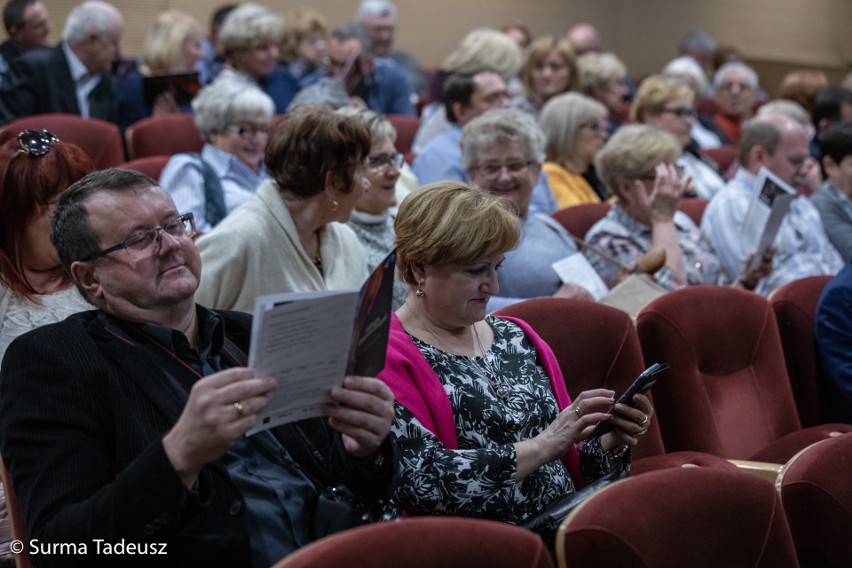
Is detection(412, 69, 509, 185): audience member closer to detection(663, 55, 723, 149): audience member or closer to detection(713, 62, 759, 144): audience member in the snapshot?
detection(663, 55, 723, 149): audience member

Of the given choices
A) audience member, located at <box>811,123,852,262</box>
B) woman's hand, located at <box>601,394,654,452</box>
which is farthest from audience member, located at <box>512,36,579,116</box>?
woman's hand, located at <box>601,394,654,452</box>

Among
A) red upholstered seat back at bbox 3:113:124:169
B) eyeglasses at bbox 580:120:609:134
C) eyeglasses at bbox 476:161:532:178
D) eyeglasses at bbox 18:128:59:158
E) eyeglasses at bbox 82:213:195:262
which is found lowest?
red upholstered seat back at bbox 3:113:124:169

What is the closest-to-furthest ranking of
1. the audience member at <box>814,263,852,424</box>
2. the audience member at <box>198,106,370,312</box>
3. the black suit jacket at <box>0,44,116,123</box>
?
the audience member at <box>198,106,370,312</box>
the audience member at <box>814,263,852,424</box>
the black suit jacket at <box>0,44,116,123</box>

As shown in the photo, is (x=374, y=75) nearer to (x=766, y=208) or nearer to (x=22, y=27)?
(x=22, y=27)

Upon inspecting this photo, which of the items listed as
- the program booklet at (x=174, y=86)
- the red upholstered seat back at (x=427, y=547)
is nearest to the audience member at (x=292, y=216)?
the red upholstered seat back at (x=427, y=547)

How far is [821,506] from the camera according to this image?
6.30 ft

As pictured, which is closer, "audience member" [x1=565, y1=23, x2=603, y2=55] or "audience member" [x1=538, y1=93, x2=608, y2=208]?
"audience member" [x1=538, y1=93, x2=608, y2=208]

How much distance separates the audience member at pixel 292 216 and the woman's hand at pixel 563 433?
1040 mm

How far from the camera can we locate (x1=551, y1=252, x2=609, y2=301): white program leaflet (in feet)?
10.9

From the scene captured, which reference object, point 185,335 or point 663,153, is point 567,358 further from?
point 663,153

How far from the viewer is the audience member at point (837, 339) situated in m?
3.12

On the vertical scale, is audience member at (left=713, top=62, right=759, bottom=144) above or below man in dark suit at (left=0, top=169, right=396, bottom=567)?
below

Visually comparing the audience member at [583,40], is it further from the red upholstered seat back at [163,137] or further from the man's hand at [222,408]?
the man's hand at [222,408]

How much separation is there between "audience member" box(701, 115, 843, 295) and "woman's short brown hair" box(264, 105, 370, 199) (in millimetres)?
1800
